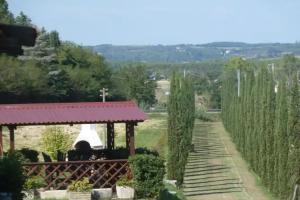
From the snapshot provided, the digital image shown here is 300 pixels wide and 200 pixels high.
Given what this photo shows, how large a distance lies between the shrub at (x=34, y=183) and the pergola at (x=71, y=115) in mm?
978

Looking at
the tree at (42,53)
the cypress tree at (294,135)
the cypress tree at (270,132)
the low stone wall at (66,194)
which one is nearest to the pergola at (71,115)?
the low stone wall at (66,194)

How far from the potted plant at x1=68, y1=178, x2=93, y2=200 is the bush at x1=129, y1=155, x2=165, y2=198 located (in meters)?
1.16

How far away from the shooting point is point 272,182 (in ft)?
73.9

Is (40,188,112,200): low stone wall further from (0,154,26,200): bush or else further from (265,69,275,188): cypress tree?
(265,69,275,188): cypress tree

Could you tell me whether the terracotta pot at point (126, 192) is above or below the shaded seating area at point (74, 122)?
below

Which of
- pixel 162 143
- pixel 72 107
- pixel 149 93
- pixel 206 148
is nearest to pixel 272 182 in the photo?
pixel 72 107

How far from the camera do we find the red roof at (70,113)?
17875 millimetres

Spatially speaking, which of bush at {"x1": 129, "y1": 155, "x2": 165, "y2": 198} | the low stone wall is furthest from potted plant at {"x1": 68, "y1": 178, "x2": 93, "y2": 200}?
bush at {"x1": 129, "y1": 155, "x2": 165, "y2": 198}

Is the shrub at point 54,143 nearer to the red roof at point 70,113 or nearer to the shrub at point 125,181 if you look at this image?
the red roof at point 70,113

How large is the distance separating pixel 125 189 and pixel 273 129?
7690mm

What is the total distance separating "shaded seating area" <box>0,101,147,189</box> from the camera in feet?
58.6

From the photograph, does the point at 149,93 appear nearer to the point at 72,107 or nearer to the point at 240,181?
the point at 240,181

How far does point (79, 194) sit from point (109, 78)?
59545 mm

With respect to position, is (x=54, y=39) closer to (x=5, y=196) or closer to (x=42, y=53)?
(x=42, y=53)
